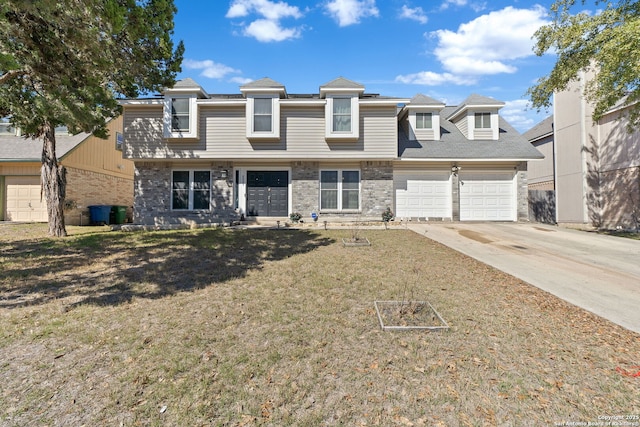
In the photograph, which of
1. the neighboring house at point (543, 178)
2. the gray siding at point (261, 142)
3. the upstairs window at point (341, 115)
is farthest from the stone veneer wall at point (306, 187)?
the neighboring house at point (543, 178)

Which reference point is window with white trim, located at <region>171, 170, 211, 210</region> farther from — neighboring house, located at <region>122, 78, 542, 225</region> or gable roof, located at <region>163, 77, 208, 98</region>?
gable roof, located at <region>163, 77, 208, 98</region>

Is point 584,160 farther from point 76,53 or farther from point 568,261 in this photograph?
point 76,53

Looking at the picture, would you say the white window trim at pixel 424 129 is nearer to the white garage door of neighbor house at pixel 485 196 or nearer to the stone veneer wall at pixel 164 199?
the white garage door of neighbor house at pixel 485 196

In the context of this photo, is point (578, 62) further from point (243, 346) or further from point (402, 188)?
point (243, 346)

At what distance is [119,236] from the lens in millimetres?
10812

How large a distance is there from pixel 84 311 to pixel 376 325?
13.8ft

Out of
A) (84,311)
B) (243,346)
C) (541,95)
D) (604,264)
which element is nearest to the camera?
(243,346)

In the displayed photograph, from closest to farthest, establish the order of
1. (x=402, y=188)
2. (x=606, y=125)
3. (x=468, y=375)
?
(x=468, y=375) → (x=606, y=125) → (x=402, y=188)

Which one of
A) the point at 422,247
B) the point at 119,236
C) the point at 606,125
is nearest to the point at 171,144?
the point at 119,236

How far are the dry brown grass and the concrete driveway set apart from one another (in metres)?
0.58

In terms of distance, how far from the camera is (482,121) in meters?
15.8

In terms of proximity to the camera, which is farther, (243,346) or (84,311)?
(84,311)

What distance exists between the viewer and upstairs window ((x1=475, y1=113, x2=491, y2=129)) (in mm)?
15750

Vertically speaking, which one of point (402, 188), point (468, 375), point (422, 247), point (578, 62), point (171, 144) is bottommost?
point (468, 375)
